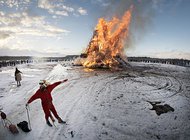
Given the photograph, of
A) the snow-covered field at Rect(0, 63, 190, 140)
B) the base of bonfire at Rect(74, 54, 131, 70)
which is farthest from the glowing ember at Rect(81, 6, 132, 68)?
the snow-covered field at Rect(0, 63, 190, 140)

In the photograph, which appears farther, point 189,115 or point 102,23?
point 102,23

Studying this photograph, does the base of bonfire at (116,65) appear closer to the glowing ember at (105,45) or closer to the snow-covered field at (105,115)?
the glowing ember at (105,45)

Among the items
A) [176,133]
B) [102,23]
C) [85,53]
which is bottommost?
[176,133]

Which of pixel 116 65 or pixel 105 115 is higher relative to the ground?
pixel 116 65

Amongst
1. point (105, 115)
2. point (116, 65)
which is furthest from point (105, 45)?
point (105, 115)

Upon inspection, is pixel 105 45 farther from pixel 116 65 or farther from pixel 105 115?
pixel 105 115

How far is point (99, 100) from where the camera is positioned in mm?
12383

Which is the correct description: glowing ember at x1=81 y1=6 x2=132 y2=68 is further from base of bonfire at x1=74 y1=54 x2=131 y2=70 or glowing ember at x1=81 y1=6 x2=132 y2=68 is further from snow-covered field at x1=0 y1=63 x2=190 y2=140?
snow-covered field at x1=0 y1=63 x2=190 y2=140

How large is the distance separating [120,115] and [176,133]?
9.31ft

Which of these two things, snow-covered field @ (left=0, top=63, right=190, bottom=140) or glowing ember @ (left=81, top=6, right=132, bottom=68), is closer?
snow-covered field @ (left=0, top=63, right=190, bottom=140)

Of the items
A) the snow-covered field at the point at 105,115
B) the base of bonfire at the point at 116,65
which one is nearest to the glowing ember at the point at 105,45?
the base of bonfire at the point at 116,65

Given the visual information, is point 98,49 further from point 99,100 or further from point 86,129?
point 86,129

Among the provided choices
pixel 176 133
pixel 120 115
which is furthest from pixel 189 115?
pixel 120 115

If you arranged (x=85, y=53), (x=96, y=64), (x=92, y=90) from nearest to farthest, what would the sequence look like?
(x=92, y=90) → (x=96, y=64) → (x=85, y=53)
